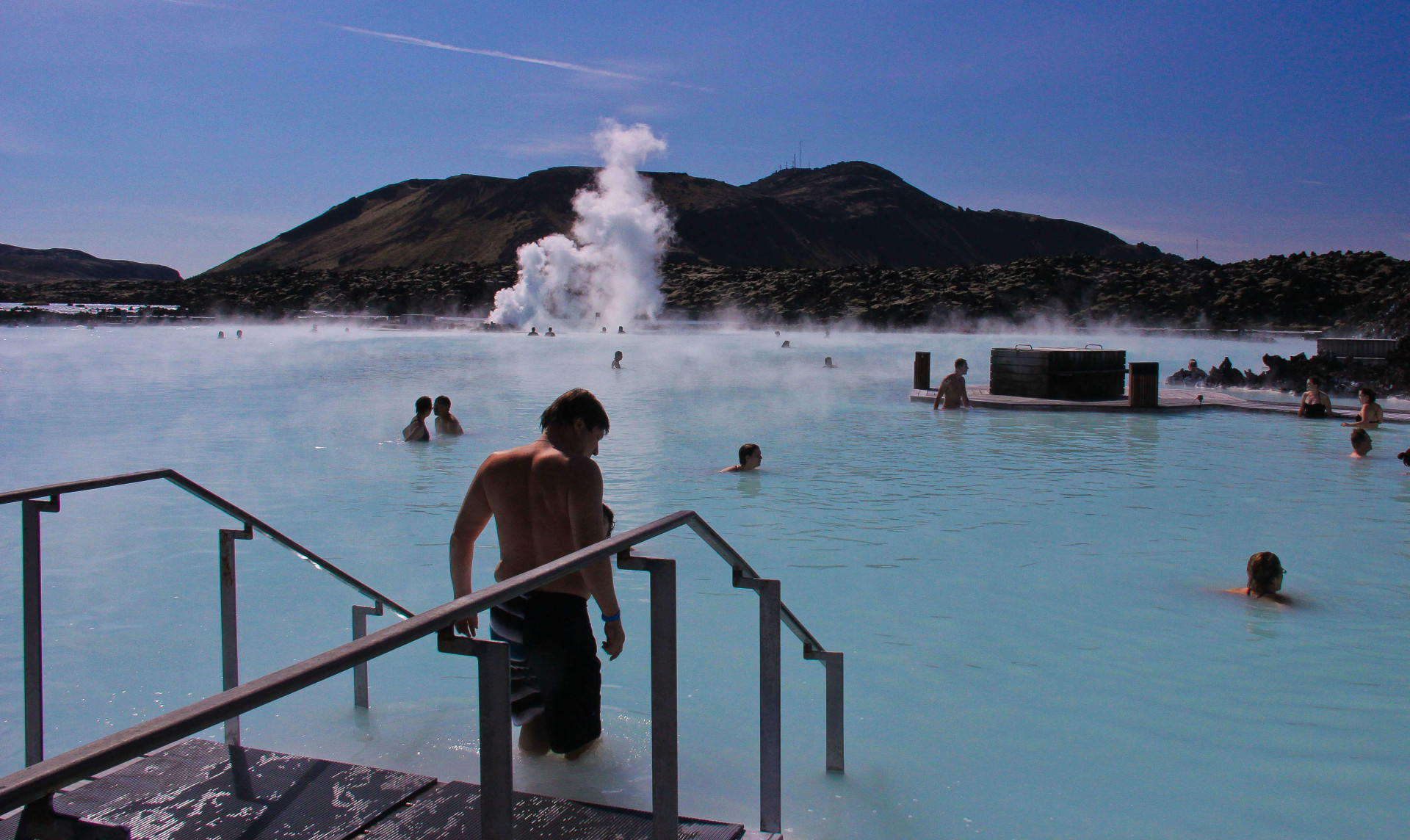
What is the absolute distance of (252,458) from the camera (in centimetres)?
1175

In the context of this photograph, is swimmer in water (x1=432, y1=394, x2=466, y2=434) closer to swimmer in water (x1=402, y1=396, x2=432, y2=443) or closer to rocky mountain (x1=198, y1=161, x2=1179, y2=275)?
swimmer in water (x1=402, y1=396, x2=432, y2=443)

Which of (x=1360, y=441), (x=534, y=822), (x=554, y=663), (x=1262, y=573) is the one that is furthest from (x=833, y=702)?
(x=1360, y=441)

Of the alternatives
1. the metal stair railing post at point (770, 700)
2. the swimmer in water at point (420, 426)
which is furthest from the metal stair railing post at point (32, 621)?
the swimmer in water at point (420, 426)

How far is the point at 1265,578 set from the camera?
6.10 m

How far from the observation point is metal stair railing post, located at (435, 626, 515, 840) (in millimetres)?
1592

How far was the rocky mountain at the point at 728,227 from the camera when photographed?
484 ft

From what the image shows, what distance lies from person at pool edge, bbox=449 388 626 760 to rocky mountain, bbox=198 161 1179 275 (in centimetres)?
12734

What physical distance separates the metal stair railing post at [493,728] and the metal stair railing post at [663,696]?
20.1 inches

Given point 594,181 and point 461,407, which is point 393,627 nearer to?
point 461,407

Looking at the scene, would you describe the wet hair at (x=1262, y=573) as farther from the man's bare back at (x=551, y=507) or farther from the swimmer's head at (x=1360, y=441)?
the swimmer's head at (x=1360, y=441)

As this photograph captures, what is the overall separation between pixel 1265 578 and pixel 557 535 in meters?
5.03

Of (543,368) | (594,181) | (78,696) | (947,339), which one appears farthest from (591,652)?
(594,181)

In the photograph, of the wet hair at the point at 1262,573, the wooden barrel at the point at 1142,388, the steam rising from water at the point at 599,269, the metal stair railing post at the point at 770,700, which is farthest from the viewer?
the steam rising from water at the point at 599,269

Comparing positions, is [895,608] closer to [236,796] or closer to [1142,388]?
[236,796]
